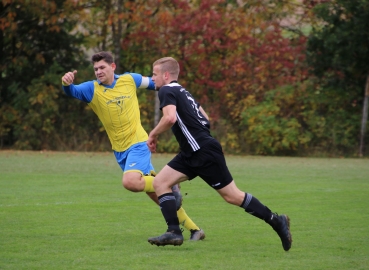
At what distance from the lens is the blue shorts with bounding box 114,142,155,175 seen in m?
8.33

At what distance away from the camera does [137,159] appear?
8406 millimetres

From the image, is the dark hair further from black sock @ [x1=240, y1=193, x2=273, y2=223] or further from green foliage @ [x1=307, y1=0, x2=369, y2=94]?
green foliage @ [x1=307, y1=0, x2=369, y2=94]

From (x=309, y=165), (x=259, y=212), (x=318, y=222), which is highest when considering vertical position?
(x=259, y=212)

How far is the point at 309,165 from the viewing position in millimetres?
19469

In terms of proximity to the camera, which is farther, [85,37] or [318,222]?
[85,37]

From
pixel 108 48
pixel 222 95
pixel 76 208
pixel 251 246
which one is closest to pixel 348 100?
pixel 222 95

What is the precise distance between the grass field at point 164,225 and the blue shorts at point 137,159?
0.73 metres

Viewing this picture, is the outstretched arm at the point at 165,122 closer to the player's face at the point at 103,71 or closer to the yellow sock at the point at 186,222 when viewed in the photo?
the yellow sock at the point at 186,222

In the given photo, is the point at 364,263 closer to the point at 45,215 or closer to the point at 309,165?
the point at 45,215

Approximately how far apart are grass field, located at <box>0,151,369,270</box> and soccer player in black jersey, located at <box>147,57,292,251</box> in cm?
28

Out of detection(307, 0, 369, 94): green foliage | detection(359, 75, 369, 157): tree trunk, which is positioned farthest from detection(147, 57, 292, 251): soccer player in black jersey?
detection(359, 75, 369, 157): tree trunk

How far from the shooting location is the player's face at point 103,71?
28.3 feet

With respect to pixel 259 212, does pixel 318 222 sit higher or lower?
lower

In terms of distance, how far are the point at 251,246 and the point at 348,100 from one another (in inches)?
705
